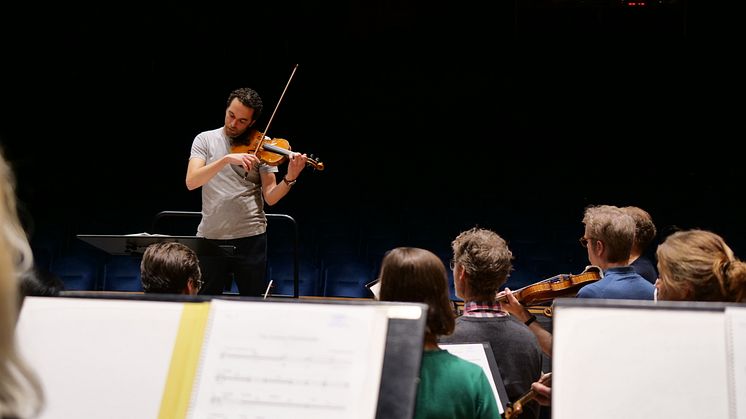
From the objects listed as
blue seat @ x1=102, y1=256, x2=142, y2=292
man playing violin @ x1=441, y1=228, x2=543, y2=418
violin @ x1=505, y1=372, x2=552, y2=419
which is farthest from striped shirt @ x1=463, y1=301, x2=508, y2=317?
blue seat @ x1=102, y1=256, x2=142, y2=292

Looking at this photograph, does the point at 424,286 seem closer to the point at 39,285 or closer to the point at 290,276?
the point at 39,285

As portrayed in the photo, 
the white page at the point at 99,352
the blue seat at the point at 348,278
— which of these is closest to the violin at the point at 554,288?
the white page at the point at 99,352

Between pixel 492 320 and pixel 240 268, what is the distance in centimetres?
144

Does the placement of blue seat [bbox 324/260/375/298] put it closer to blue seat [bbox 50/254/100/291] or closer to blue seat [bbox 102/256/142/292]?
blue seat [bbox 102/256/142/292]

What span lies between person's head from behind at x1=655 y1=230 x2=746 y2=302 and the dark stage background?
4.15 m

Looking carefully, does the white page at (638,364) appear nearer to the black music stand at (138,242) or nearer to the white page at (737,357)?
the white page at (737,357)

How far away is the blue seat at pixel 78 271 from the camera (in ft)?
18.5

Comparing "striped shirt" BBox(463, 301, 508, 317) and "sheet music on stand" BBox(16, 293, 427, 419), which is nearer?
"sheet music on stand" BBox(16, 293, 427, 419)

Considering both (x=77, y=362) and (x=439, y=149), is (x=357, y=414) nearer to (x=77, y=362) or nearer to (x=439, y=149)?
(x=77, y=362)

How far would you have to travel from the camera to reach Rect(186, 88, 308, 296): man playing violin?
10.0 feet

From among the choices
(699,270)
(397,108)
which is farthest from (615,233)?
(397,108)

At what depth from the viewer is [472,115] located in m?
6.34

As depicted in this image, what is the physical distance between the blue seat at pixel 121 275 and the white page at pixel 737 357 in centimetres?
524

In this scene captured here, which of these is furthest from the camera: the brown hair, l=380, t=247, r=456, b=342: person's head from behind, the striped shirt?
the brown hair
